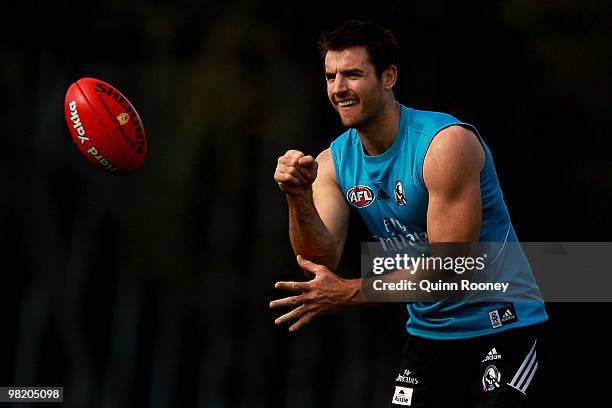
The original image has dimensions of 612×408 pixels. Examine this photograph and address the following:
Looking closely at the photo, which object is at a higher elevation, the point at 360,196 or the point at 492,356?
the point at 360,196

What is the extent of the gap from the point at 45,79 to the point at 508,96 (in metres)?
2.75

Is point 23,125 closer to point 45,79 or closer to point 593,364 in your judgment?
point 45,79

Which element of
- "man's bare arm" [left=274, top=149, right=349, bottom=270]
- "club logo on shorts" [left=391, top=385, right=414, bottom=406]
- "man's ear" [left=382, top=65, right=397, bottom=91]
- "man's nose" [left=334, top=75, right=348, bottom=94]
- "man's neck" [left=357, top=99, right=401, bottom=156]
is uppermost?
"man's ear" [left=382, top=65, right=397, bottom=91]

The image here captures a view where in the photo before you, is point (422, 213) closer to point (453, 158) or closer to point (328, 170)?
point (453, 158)

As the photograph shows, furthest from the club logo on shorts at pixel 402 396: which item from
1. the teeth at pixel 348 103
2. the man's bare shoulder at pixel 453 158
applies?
the teeth at pixel 348 103

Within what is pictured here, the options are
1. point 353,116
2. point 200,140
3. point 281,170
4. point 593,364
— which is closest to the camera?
point 281,170

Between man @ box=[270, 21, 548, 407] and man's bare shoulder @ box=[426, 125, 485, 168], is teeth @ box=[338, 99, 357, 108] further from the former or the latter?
man's bare shoulder @ box=[426, 125, 485, 168]

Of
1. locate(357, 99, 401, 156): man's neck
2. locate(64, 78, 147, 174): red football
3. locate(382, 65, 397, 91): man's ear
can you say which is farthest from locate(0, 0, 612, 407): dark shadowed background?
locate(357, 99, 401, 156): man's neck

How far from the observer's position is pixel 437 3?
19.0ft

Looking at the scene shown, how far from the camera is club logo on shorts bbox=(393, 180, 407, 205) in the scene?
3922 mm

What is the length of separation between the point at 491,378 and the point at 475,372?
3.7 inches

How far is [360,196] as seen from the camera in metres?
4.11

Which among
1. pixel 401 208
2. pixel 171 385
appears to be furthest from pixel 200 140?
pixel 401 208

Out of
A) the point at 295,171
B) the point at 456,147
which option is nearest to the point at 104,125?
the point at 295,171
